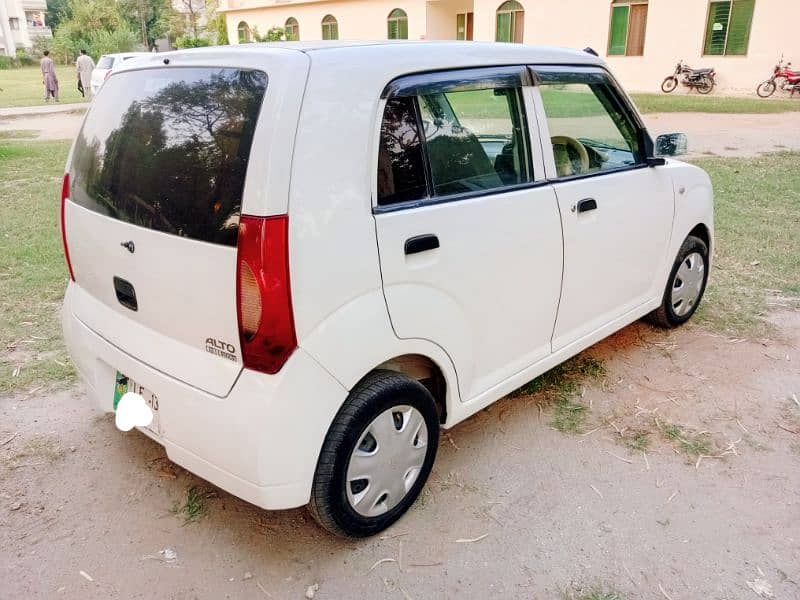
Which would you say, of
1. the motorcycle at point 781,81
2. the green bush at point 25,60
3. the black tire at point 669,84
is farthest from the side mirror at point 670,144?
the green bush at point 25,60

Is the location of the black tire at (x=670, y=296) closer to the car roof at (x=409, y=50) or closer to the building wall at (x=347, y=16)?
the car roof at (x=409, y=50)

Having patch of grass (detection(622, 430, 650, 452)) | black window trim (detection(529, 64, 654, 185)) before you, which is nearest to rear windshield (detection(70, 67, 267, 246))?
black window trim (detection(529, 64, 654, 185))

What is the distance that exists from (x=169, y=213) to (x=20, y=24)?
80.8 meters

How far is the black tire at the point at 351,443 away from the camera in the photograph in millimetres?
2297

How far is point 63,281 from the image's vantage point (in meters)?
5.23

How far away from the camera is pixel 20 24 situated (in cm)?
6762

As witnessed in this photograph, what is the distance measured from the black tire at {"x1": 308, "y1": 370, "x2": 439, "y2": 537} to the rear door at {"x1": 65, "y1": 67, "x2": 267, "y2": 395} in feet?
1.41

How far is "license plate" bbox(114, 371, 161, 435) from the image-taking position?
2.42 meters

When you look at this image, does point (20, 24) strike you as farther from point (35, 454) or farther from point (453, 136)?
point (453, 136)

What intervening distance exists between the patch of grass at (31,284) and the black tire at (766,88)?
19974mm

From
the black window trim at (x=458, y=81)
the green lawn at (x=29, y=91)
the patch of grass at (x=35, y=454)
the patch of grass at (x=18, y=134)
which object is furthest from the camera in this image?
the green lawn at (x=29, y=91)

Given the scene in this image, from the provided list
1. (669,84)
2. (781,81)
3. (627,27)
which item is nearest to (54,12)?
(627,27)

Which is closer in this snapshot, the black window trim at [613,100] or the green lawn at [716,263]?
the black window trim at [613,100]

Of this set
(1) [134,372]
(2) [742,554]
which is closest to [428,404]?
(1) [134,372]
